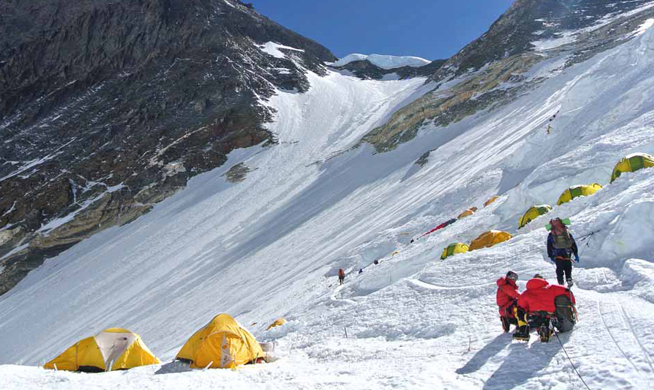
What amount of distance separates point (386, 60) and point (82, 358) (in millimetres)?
107376

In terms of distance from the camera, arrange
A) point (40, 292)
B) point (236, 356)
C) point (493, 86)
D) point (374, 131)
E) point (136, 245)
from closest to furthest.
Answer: point (236, 356) → point (40, 292) → point (136, 245) → point (493, 86) → point (374, 131)

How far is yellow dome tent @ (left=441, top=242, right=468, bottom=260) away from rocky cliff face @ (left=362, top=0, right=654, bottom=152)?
2549 cm

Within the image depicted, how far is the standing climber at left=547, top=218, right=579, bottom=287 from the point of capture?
8508 millimetres

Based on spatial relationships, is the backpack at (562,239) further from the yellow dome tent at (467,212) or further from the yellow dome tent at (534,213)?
the yellow dome tent at (467,212)

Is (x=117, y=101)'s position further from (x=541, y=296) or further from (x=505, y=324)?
(x=541, y=296)

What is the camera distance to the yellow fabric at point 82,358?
36.6 feet

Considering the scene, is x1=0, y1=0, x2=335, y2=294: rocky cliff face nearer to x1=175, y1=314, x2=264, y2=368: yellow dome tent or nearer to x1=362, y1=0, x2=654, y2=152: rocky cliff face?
x1=362, y1=0, x2=654, y2=152: rocky cliff face

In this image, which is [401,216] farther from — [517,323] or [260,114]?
[260,114]

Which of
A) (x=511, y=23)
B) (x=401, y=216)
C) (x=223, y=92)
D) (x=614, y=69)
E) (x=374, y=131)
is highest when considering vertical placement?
(x=223, y=92)

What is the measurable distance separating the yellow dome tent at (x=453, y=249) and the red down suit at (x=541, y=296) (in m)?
7.99

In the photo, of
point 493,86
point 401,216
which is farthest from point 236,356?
point 493,86

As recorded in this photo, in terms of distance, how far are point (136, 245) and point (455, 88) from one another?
4240 centimetres

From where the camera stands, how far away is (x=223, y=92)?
78.2 metres

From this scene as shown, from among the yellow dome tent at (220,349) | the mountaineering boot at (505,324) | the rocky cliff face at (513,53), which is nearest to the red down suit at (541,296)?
the mountaineering boot at (505,324)
